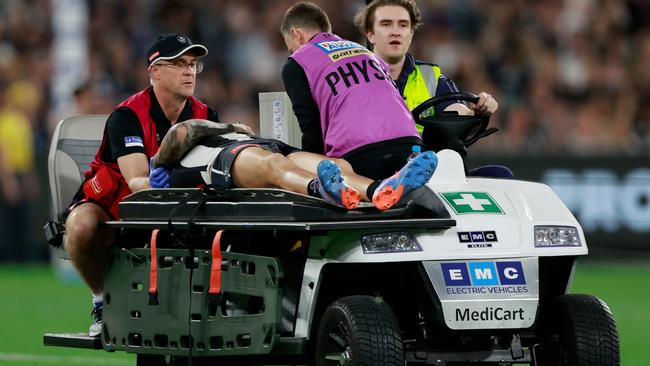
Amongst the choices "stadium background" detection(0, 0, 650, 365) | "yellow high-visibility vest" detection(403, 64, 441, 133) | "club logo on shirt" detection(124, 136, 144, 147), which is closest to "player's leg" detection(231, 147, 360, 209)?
"club logo on shirt" detection(124, 136, 144, 147)

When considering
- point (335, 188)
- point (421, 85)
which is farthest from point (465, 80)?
point (335, 188)

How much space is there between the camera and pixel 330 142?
8070 mm

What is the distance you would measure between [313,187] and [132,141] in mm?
1960

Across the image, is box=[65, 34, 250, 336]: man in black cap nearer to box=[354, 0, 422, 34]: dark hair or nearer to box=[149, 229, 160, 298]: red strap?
box=[149, 229, 160, 298]: red strap

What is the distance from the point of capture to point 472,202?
24.5 feet

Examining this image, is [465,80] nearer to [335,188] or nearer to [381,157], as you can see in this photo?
[381,157]

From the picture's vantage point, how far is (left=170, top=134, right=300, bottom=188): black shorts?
7848 millimetres

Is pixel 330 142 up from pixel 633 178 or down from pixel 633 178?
up

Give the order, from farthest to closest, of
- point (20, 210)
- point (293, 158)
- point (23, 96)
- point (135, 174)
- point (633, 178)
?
point (23, 96), point (20, 210), point (633, 178), point (135, 174), point (293, 158)

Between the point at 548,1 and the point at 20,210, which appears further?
the point at 548,1

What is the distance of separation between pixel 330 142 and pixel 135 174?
58.3 inches

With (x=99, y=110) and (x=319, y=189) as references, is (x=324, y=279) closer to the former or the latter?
(x=319, y=189)

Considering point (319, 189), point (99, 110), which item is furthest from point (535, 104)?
point (319, 189)

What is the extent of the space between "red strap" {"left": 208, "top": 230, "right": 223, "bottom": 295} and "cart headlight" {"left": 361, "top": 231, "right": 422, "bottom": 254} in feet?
2.58
